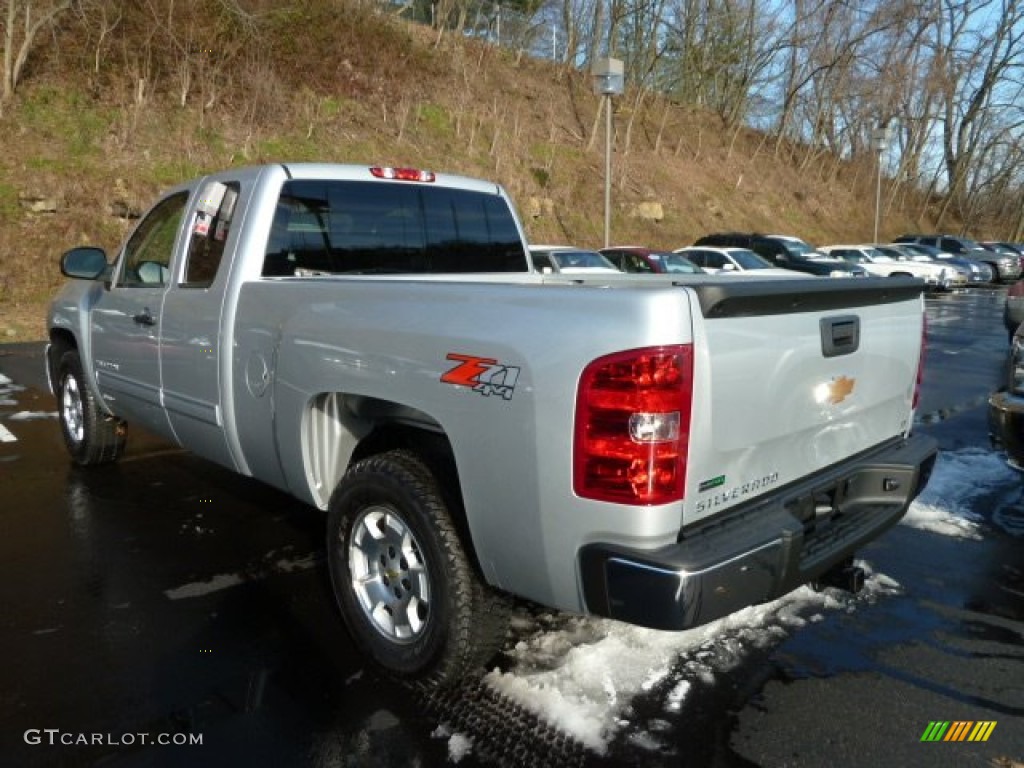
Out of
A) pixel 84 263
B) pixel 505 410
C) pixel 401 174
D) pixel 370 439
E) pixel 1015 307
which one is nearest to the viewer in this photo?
pixel 505 410

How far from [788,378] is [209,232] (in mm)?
2856

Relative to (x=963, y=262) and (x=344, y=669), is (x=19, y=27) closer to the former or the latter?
(x=344, y=669)

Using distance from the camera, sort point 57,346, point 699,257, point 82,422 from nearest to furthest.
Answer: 1. point 82,422
2. point 57,346
3. point 699,257

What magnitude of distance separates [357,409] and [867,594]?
2533 mm

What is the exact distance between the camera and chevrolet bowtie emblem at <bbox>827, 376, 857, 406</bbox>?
9.21 ft

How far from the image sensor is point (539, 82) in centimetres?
3238

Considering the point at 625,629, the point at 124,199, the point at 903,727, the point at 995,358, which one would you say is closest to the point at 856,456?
the point at 903,727

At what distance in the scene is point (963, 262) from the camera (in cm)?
2745

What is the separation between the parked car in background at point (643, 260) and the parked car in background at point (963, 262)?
14241mm

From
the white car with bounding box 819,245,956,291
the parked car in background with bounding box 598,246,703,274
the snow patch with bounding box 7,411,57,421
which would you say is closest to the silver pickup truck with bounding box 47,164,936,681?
the snow patch with bounding box 7,411,57,421

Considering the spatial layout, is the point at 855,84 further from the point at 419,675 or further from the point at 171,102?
the point at 419,675

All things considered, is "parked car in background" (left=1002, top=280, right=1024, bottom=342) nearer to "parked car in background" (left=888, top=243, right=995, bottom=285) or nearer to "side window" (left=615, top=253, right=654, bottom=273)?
"side window" (left=615, top=253, right=654, bottom=273)

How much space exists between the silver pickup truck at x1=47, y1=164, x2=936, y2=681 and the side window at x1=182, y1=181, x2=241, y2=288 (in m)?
0.02

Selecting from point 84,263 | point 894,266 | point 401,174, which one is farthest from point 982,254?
point 84,263
